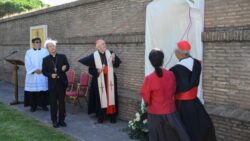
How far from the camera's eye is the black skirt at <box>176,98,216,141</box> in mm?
6043

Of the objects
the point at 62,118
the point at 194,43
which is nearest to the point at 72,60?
the point at 62,118

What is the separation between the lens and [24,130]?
8.98 meters

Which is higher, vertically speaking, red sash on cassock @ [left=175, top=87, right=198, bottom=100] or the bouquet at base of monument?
red sash on cassock @ [left=175, top=87, right=198, bottom=100]

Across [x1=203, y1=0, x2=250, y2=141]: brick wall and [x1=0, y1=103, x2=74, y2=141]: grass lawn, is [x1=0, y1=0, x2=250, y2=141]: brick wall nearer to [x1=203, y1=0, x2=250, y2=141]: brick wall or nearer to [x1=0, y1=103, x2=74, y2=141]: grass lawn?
[x1=203, y1=0, x2=250, y2=141]: brick wall

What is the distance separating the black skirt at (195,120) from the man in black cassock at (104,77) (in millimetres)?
3755

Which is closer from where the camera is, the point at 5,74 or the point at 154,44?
the point at 154,44

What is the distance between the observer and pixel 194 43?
25.0 ft

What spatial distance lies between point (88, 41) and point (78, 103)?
1.80 metres

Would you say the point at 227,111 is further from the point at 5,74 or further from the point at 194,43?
the point at 5,74

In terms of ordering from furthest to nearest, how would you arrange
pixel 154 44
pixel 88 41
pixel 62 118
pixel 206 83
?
pixel 88 41, pixel 62 118, pixel 154 44, pixel 206 83

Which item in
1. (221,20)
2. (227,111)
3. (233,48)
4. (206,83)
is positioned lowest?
(227,111)

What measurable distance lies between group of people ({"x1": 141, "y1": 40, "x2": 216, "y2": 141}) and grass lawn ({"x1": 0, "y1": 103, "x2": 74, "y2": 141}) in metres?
2.84

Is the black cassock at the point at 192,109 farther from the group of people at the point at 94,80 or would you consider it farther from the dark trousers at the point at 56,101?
the dark trousers at the point at 56,101

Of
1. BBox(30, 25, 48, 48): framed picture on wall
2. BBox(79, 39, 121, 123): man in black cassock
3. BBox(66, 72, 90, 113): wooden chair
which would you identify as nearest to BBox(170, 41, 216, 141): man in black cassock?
BBox(79, 39, 121, 123): man in black cassock
